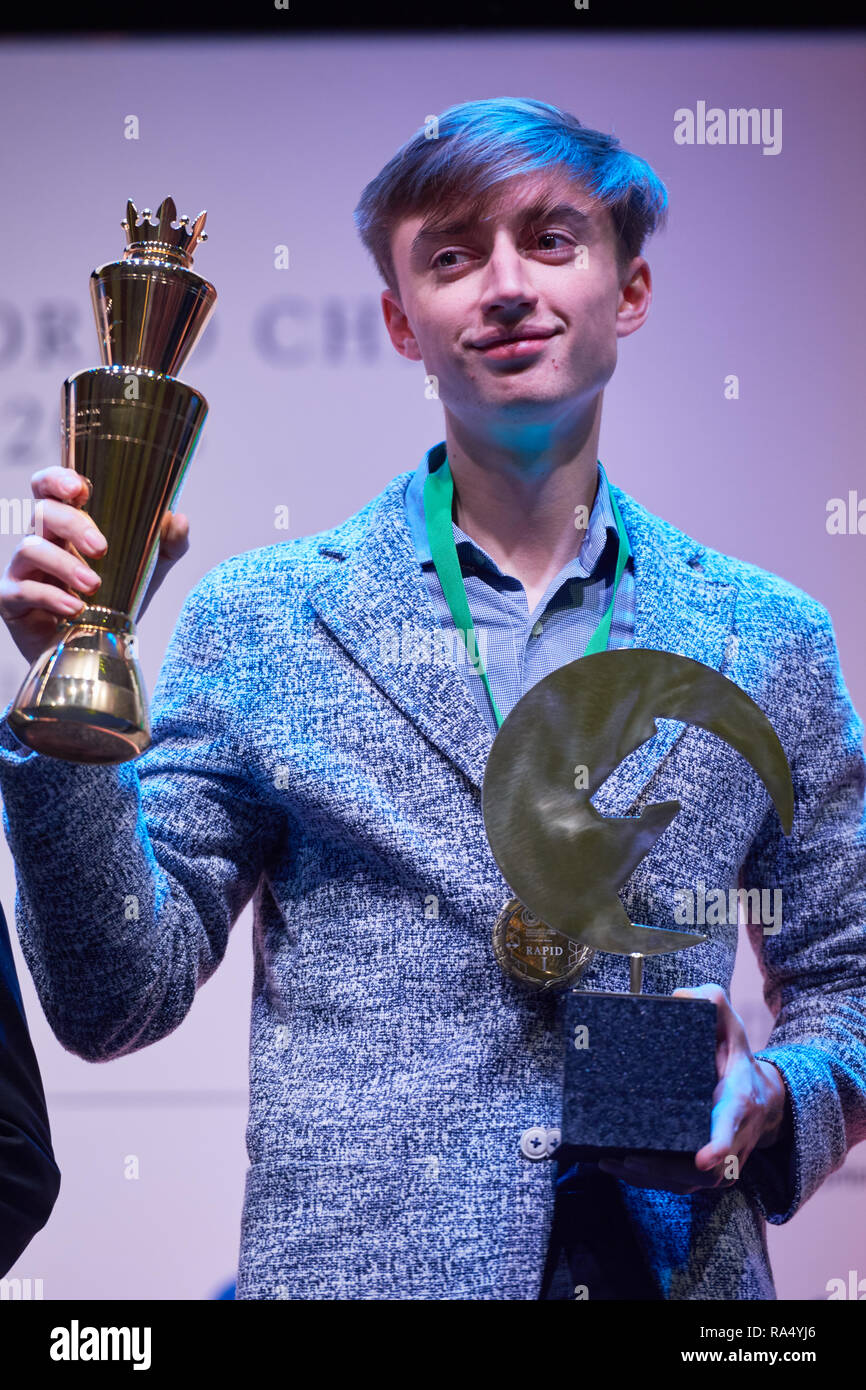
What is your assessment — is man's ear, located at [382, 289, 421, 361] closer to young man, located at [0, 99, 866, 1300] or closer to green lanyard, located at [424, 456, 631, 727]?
young man, located at [0, 99, 866, 1300]

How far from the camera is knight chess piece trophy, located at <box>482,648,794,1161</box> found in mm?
1030

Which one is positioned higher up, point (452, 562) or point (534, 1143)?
point (452, 562)

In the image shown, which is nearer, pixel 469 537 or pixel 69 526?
pixel 69 526

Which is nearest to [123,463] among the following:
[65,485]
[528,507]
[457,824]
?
[65,485]

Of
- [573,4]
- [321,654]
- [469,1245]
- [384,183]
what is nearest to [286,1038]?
[469,1245]

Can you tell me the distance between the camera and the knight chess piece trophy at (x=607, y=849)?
1030 millimetres

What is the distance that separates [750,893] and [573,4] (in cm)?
111

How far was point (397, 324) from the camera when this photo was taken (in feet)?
4.88

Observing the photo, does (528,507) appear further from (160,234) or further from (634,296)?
(160,234)

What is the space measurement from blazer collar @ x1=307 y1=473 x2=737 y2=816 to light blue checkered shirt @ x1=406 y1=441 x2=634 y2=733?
3 cm

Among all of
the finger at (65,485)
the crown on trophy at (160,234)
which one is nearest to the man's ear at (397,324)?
the crown on trophy at (160,234)

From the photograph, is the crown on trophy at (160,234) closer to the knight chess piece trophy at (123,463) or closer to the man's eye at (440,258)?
the knight chess piece trophy at (123,463)

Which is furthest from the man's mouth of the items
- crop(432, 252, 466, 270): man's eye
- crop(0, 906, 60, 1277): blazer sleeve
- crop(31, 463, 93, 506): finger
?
crop(0, 906, 60, 1277): blazer sleeve

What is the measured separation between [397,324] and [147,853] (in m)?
0.62
